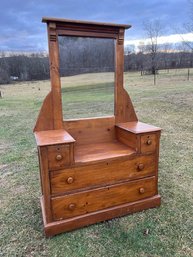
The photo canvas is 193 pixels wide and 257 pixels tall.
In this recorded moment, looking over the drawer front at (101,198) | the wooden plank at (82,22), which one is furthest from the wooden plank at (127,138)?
the wooden plank at (82,22)

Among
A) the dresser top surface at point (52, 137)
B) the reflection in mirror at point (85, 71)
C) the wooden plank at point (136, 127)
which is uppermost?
the reflection in mirror at point (85, 71)

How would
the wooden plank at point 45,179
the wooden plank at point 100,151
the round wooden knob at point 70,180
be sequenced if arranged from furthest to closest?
the wooden plank at point 100,151, the round wooden knob at point 70,180, the wooden plank at point 45,179

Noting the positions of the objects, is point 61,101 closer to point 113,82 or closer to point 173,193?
point 113,82

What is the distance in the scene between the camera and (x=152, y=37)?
26.5 metres

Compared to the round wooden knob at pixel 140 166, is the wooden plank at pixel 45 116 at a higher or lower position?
higher

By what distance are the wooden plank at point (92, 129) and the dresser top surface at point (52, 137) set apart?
16 centimetres

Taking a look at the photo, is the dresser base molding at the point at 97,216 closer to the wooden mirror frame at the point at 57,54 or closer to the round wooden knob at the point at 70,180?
the round wooden knob at the point at 70,180

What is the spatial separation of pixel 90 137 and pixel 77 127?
0.61ft


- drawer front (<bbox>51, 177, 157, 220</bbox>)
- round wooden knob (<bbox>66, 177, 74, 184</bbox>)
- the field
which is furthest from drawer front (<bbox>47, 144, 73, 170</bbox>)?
the field

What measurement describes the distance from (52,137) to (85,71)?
2.85 ft

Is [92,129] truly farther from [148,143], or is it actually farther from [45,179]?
[45,179]

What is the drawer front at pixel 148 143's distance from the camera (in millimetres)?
1838

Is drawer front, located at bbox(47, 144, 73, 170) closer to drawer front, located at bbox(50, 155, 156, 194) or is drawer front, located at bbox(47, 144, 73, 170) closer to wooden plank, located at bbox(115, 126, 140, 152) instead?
drawer front, located at bbox(50, 155, 156, 194)

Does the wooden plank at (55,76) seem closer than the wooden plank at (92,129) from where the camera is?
Yes
